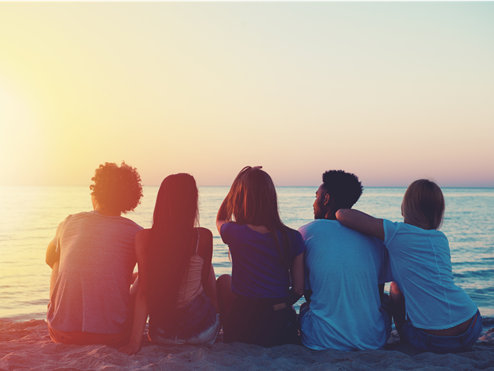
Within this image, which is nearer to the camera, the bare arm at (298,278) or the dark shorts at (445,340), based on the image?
the dark shorts at (445,340)

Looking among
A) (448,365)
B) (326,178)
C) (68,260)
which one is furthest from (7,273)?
(448,365)

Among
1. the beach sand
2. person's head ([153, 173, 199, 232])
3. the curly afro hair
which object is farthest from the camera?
the curly afro hair

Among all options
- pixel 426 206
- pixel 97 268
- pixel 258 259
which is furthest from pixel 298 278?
pixel 97 268

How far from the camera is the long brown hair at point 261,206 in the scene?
3160mm

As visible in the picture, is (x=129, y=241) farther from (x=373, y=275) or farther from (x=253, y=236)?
(x=373, y=275)

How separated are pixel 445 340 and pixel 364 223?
1.23 m

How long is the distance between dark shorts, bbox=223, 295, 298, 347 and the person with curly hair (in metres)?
0.94

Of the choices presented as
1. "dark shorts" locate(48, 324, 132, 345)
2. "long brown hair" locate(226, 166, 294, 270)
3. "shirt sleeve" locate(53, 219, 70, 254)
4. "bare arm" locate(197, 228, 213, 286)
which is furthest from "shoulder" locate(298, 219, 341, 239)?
"shirt sleeve" locate(53, 219, 70, 254)

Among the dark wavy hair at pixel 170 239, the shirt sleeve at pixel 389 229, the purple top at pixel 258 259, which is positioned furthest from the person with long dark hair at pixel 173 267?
the shirt sleeve at pixel 389 229

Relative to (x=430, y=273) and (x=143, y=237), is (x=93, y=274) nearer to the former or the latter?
(x=143, y=237)

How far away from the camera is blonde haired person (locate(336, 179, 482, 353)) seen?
3080 millimetres

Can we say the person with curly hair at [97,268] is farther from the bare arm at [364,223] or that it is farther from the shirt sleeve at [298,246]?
the bare arm at [364,223]

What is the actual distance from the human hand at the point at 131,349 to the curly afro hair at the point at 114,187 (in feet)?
3.74

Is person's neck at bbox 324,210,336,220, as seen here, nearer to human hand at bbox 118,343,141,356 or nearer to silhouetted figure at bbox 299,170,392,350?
silhouetted figure at bbox 299,170,392,350
